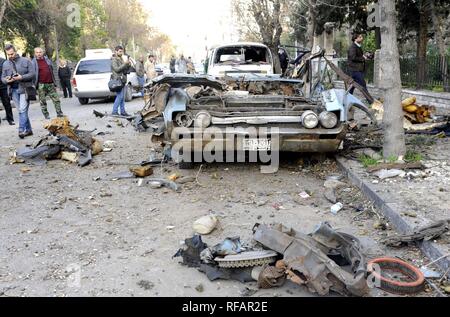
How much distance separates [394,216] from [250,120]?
7.49 feet

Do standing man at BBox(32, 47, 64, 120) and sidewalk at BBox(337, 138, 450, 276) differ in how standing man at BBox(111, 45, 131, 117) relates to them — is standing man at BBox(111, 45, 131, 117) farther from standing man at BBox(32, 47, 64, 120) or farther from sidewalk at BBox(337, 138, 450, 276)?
sidewalk at BBox(337, 138, 450, 276)

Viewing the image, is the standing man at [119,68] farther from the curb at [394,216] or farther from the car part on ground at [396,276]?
the car part on ground at [396,276]

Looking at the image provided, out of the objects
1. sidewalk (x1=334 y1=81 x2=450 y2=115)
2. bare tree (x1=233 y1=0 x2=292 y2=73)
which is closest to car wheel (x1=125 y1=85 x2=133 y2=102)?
bare tree (x1=233 y1=0 x2=292 y2=73)

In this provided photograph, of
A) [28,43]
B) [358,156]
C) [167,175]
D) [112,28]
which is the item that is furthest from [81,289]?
[112,28]

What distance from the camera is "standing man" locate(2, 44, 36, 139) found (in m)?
9.26

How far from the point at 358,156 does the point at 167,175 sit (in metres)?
2.69

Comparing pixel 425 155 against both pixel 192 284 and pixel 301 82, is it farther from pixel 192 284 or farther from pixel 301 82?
pixel 192 284

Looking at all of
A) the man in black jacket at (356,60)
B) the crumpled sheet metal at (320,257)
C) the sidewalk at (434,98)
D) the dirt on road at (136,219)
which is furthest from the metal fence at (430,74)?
the crumpled sheet metal at (320,257)

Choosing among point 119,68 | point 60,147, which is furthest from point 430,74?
point 60,147

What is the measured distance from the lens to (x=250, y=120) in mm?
5809

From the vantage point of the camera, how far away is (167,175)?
623cm

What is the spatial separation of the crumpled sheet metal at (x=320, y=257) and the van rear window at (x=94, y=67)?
1471 cm

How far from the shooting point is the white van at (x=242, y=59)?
376 inches

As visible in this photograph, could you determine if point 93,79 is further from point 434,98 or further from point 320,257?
point 320,257
